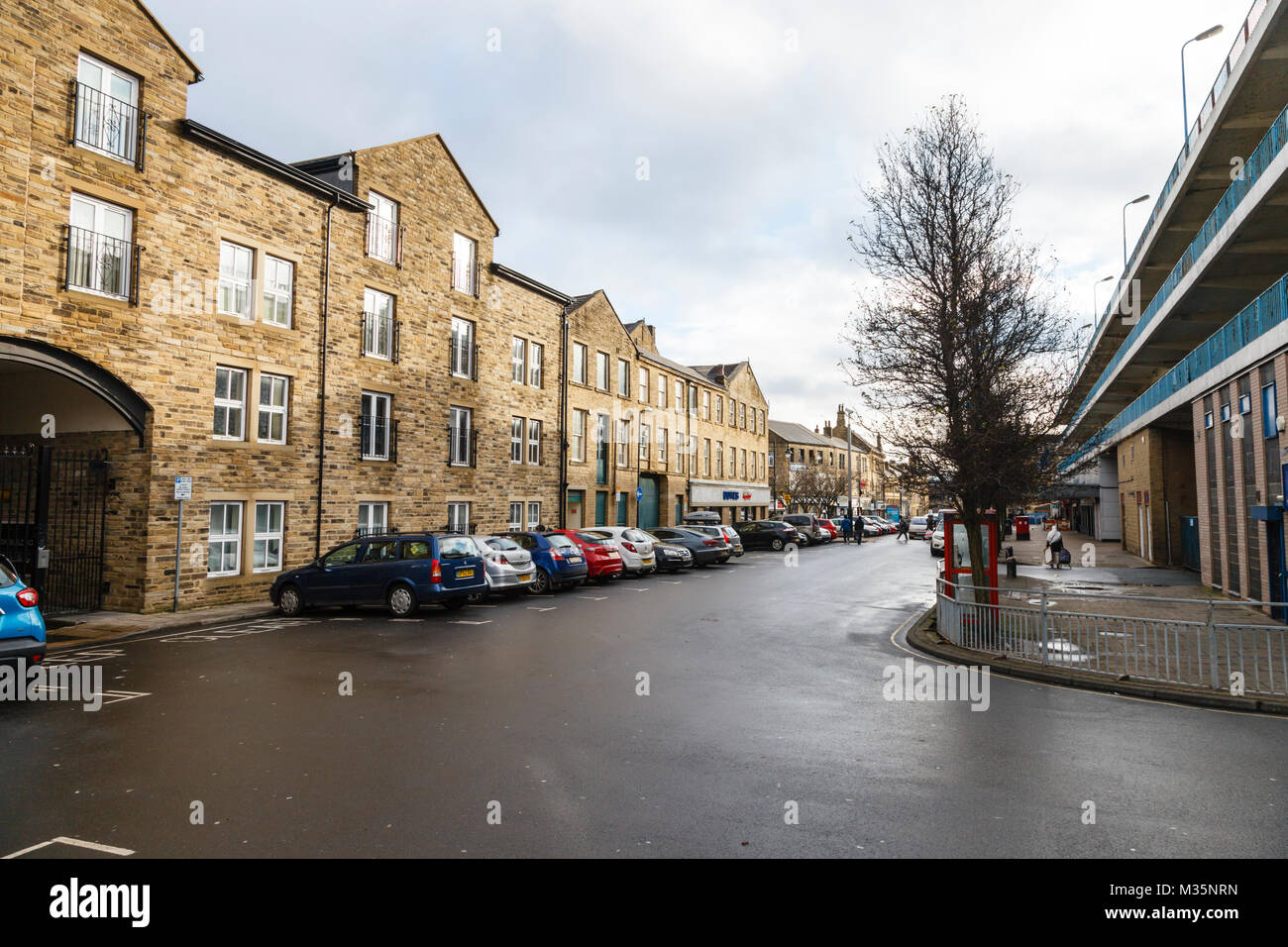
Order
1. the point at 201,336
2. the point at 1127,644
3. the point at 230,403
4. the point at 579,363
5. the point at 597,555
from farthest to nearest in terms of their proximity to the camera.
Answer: the point at 579,363 < the point at 597,555 < the point at 230,403 < the point at 201,336 < the point at 1127,644

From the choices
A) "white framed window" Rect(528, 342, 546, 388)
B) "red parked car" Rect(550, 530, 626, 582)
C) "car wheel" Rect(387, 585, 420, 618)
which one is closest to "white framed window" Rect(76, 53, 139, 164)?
"car wheel" Rect(387, 585, 420, 618)

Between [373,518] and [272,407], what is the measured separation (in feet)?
13.4

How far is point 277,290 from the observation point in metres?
17.9

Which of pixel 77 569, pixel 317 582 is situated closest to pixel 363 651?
pixel 317 582

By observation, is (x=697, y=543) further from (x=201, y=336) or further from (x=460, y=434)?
(x=201, y=336)

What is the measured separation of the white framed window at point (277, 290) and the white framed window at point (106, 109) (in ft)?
11.2

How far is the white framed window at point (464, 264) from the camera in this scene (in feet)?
78.4

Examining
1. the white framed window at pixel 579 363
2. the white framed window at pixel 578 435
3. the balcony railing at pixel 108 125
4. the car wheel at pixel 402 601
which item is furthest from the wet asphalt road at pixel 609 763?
the white framed window at pixel 579 363

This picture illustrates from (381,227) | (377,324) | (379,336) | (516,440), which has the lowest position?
(516,440)

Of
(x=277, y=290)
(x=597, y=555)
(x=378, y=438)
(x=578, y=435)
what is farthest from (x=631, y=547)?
(x=277, y=290)

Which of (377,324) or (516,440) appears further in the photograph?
(516,440)

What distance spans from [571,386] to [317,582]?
667 inches

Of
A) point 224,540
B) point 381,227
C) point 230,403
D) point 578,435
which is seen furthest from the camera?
point 578,435

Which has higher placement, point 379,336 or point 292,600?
point 379,336
